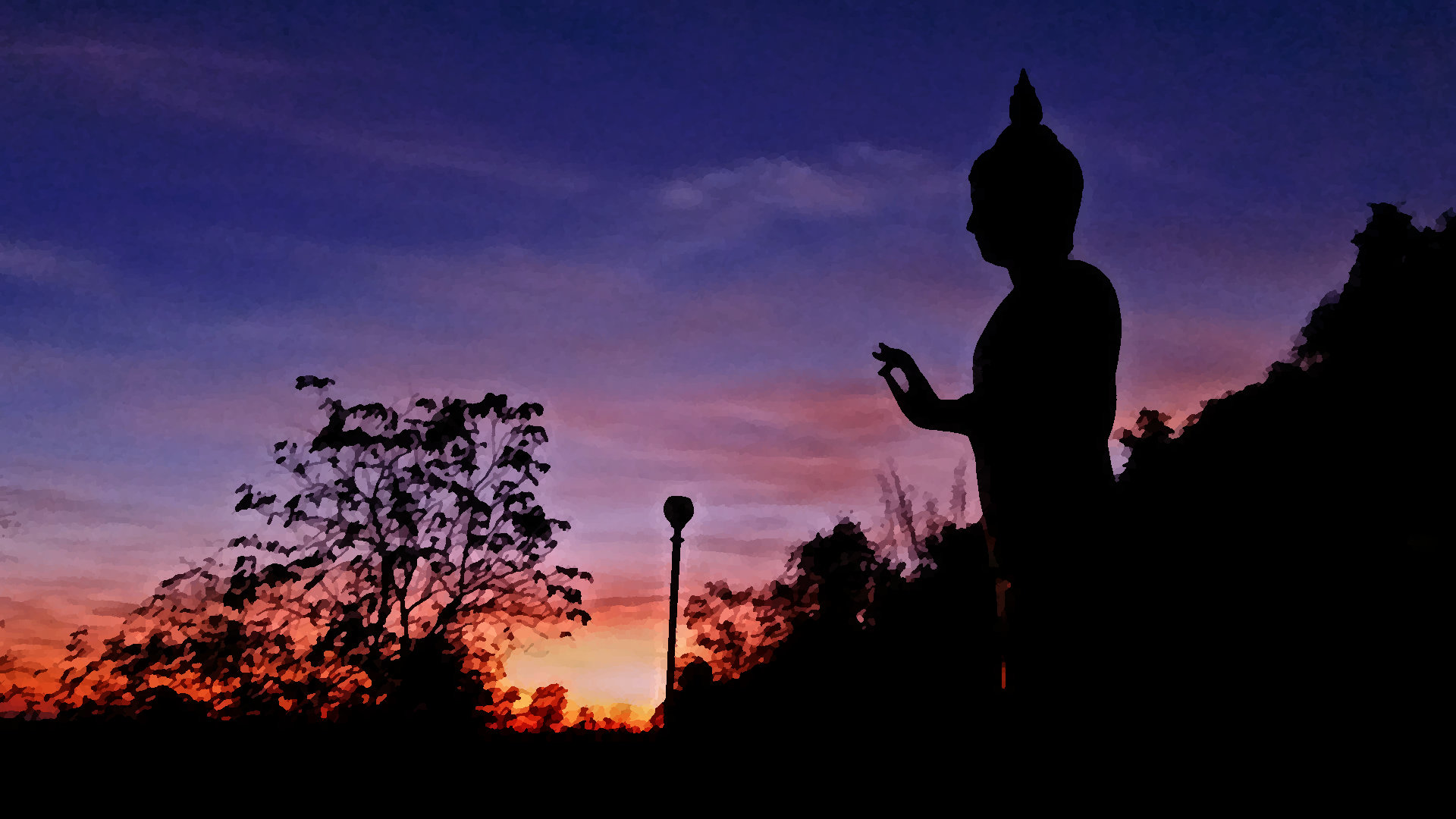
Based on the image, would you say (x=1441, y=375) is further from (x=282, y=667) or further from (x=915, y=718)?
(x=282, y=667)

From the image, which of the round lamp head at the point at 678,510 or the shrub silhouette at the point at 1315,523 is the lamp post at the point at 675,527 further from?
the shrub silhouette at the point at 1315,523

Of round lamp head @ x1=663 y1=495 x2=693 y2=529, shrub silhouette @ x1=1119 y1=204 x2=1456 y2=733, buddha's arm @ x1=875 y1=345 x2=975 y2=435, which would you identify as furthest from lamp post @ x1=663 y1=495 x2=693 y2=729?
buddha's arm @ x1=875 y1=345 x2=975 y2=435

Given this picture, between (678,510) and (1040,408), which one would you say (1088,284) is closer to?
(1040,408)

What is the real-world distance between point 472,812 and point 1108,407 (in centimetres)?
570

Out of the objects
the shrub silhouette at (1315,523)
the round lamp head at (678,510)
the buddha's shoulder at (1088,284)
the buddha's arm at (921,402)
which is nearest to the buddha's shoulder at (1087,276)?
the buddha's shoulder at (1088,284)

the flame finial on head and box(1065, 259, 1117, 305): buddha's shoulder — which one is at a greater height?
the flame finial on head

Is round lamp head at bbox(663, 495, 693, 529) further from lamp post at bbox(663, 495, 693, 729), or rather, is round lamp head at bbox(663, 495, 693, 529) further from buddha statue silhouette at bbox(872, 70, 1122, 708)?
buddha statue silhouette at bbox(872, 70, 1122, 708)

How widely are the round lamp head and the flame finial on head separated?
1081cm

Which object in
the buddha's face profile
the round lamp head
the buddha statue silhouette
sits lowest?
the buddha statue silhouette

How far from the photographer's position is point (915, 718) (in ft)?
46.5

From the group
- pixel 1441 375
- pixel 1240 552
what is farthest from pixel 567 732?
pixel 1441 375

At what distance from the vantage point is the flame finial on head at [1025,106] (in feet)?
12.5

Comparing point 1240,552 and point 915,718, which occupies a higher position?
point 1240,552

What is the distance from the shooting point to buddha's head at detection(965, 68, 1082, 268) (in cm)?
368
